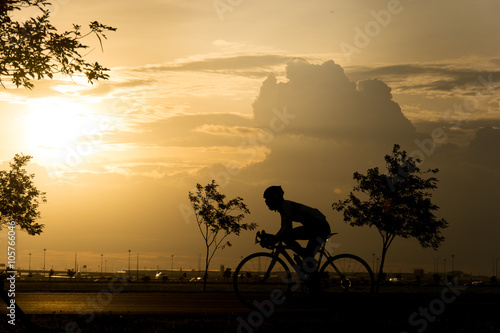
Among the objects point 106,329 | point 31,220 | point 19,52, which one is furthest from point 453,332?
point 31,220

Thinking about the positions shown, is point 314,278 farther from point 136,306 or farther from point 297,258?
point 136,306

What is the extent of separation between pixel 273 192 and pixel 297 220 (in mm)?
803

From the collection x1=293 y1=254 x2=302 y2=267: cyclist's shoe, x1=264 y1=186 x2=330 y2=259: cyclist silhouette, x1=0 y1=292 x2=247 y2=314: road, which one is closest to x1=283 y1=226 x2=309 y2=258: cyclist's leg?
x1=264 y1=186 x2=330 y2=259: cyclist silhouette

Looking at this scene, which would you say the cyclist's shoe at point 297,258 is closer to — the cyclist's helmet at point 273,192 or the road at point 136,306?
the cyclist's helmet at point 273,192

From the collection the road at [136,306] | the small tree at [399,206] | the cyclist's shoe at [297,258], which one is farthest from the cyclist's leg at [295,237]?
the small tree at [399,206]

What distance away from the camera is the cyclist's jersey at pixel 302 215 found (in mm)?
12609

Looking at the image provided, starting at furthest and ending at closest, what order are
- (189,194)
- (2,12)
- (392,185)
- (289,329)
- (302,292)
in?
1. (189,194)
2. (392,185)
3. (2,12)
4. (302,292)
5. (289,329)

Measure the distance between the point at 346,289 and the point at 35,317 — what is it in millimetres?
7610

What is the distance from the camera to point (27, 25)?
15039mm

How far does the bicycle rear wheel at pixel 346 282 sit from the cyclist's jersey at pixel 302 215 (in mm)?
1016

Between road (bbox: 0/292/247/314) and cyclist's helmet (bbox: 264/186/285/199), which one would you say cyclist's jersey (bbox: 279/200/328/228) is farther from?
road (bbox: 0/292/247/314)

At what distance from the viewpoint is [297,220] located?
12773 mm

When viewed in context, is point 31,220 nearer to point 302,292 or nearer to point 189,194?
point 189,194

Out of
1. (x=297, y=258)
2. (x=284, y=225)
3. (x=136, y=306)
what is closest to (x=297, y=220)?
(x=284, y=225)
